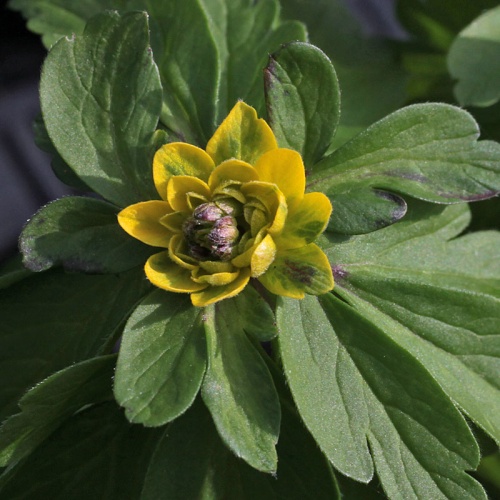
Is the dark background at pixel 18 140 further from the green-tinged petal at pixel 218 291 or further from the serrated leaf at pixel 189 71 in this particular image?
the green-tinged petal at pixel 218 291

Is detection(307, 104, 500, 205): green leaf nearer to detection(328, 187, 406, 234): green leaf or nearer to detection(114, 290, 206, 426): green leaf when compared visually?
detection(328, 187, 406, 234): green leaf

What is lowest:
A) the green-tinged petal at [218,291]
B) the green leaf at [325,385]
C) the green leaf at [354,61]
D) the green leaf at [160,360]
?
the green leaf at [325,385]

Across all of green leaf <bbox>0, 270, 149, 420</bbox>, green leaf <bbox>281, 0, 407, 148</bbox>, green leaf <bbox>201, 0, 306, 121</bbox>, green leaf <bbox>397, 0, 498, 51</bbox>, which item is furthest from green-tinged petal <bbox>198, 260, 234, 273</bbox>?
green leaf <bbox>397, 0, 498, 51</bbox>

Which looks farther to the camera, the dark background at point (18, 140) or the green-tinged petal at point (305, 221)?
the dark background at point (18, 140)

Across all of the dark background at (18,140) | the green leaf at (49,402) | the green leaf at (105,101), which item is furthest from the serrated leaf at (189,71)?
the dark background at (18,140)

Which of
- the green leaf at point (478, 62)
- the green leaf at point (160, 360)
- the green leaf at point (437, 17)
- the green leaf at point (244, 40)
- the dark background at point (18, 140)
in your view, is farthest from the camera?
the dark background at point (18, 140)

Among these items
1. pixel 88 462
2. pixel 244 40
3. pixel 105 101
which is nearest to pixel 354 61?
pixel 244 40

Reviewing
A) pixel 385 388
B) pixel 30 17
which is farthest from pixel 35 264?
pixel 30 17

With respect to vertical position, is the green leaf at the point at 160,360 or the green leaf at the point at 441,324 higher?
the green leaf at the point at 160,360
